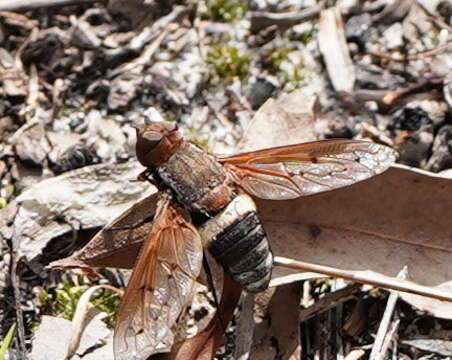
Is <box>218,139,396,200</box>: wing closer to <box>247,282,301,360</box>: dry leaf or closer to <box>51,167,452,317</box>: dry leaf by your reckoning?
<box>51,167,452,317</box>: dry leaf

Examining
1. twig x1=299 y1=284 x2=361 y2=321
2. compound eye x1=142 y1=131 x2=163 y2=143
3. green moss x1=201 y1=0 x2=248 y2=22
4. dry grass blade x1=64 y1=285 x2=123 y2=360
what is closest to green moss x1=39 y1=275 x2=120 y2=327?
dry grass blade x1=64 y1=285 x2=123 y2=360

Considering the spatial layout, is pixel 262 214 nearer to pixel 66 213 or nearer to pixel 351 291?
pixel 351 291

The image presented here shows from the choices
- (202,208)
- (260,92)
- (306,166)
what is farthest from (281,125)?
(202,208)

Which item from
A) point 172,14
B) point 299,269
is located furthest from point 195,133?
point 299,269

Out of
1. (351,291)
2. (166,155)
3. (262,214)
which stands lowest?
(351,291)

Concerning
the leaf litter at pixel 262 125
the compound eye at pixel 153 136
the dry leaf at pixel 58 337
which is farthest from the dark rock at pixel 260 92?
the dry leaf at pixel 58 337

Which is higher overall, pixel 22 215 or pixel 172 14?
pixel 172 14

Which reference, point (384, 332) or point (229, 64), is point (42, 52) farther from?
point (384, 332)

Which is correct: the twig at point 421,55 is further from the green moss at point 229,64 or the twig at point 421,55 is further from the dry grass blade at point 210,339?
the dry grass blade at point 210,339
